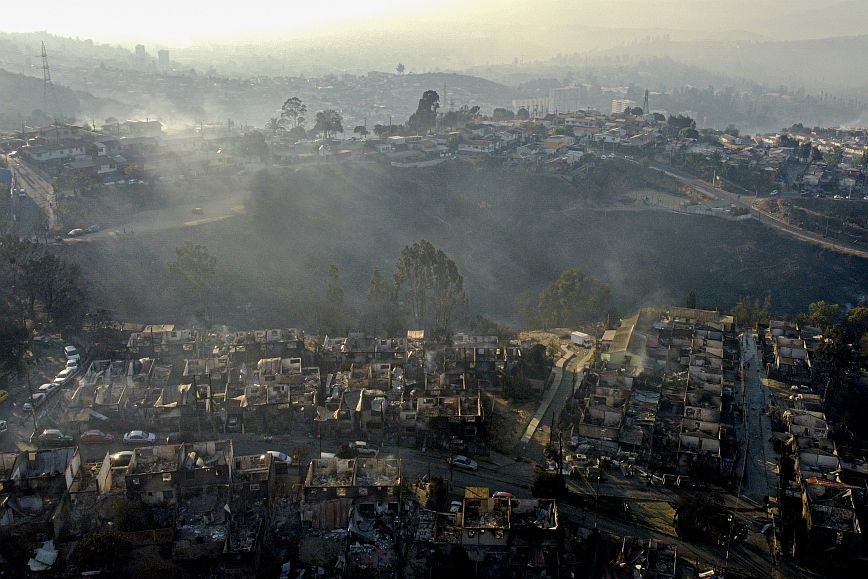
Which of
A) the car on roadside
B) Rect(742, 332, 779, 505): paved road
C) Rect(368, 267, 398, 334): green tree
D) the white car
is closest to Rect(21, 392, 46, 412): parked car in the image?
the car on roadside

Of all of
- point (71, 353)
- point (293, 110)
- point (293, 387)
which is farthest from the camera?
point (293, 110)

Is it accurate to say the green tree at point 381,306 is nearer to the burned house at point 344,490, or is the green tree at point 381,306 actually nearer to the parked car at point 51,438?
the burned house at point 344,490

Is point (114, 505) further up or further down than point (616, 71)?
further down

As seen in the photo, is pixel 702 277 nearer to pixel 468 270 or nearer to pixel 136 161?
pixel 468 270

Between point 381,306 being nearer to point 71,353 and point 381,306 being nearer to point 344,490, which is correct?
point 71,353

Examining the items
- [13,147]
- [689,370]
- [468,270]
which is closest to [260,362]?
[689,370]

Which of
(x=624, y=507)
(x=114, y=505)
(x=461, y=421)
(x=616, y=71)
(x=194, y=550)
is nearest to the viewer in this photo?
(x=194, y=550)

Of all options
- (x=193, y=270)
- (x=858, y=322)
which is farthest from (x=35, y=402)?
(x=858, y=322)
